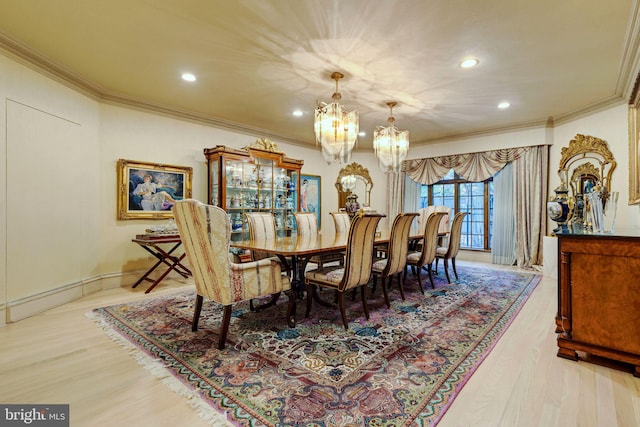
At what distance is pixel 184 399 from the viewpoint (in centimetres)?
161

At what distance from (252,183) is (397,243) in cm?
283

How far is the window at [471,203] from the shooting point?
6.05 m

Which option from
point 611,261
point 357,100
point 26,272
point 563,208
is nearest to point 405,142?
point 357,100

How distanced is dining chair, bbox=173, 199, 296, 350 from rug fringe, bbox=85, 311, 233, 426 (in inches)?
16.2

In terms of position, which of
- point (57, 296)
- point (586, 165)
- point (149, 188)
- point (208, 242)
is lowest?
point (57, 296)

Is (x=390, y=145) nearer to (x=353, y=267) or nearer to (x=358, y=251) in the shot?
(x=358, y=251)

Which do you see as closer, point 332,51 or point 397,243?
point 332,51

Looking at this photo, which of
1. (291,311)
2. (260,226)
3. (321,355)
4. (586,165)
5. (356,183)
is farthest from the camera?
(356,183)

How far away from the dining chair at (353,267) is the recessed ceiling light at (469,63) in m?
1.88

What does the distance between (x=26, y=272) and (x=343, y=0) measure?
3.79 metres

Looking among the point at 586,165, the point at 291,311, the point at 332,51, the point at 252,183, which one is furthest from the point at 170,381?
the point at 586,165

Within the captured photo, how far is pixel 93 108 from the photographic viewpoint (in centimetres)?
373

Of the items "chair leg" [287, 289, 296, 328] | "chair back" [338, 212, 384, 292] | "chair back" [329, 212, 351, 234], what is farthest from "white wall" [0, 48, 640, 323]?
"chair back" [338, 212, 384, 292]

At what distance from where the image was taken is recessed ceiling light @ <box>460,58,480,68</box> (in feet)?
9.84
